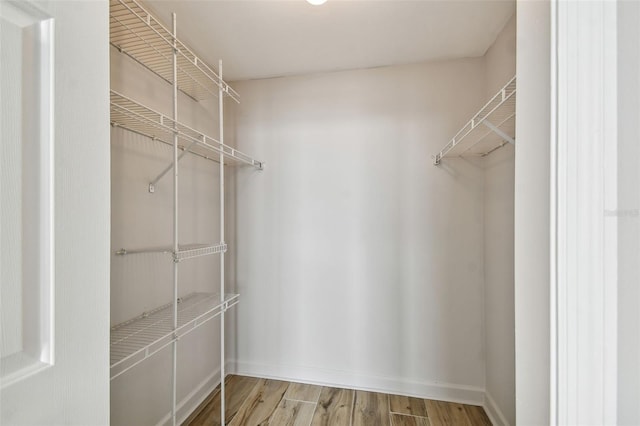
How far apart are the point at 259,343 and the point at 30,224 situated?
199cm

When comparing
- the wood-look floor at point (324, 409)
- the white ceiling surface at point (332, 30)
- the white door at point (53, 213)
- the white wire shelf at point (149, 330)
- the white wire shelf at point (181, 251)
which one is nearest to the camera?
the white door at point (53, 213)

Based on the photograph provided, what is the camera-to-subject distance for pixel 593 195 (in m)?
0.46

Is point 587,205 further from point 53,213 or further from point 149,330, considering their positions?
point 149,330

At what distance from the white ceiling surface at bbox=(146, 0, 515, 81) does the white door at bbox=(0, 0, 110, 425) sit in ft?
3.76

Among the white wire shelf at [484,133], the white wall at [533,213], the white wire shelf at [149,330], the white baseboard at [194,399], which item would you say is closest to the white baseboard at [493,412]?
the white wall at [533,213]

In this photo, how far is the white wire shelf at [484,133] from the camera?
1.26m

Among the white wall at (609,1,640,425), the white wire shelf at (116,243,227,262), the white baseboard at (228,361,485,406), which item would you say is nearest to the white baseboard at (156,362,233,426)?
the white baseboard at (228,361,485,406)

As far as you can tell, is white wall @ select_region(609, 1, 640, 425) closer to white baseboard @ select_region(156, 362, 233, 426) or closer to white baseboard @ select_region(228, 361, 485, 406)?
white baseboard @ select_region(228, 361, 485, 406)

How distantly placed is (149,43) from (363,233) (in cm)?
158

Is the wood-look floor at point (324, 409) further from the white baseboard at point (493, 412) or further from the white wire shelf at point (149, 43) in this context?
the white wire shelf at point (149, 43)

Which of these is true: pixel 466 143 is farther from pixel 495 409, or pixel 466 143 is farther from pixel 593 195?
→ pixel 495 409

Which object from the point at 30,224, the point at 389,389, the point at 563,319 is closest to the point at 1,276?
the point at 30,224

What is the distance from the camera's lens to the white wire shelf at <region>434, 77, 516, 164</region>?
126 cm

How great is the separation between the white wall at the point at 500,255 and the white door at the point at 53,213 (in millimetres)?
Result: 1681
